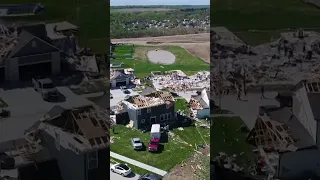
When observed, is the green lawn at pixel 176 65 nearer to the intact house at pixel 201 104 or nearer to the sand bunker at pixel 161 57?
the sand bunker at pixel 161 57

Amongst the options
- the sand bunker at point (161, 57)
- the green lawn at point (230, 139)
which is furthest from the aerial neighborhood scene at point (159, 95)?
the green lawn at point (230, 139)

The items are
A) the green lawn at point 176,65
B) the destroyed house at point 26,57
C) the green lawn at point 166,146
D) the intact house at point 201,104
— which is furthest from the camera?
the green lawn at point 176,65

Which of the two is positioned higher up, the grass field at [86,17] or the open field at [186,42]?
the grass field at [86,17]

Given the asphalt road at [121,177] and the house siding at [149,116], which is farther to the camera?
the house siding at [149,116]

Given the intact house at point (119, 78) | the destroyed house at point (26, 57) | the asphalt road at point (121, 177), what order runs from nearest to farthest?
the destroyed house at point (26, 57) < the asphalt road at point (121, 177) < the intact house at point (119, 78)

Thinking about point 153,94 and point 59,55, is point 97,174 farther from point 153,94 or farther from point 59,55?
point 153,94

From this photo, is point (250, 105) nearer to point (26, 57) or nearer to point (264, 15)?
point (264, 15)

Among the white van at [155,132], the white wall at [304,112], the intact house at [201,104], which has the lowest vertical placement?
the white van at [155,132]

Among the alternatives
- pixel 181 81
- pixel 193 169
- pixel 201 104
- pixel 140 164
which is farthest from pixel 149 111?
pixel 181 81

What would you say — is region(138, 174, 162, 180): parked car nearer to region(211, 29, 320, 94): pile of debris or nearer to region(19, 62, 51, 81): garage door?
region(211, 29, 320, 94): pile of debris
